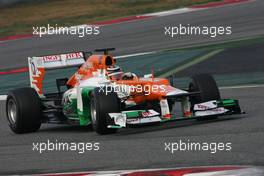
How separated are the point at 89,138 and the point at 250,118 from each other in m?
2.34

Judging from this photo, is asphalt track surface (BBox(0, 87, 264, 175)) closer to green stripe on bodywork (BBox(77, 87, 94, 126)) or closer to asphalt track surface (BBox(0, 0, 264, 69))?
green stripe on bodywork (BBox(77, 87, 94, 126))

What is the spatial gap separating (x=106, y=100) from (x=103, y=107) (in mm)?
113

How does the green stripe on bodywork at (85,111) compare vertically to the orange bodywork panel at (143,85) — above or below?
below

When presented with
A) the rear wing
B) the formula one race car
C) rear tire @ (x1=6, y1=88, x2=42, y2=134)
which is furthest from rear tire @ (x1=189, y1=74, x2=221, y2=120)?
rear tire @ (x1=6, y1=88, x2=42, y2=134)

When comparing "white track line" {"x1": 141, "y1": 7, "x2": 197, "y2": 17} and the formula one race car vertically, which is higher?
"white track line" {"x1": 141, "y1": 7, "x2": 197, "y2": 17}

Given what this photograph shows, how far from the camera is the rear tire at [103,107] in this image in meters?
12.6

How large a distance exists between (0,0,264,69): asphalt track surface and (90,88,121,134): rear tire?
11519 mm

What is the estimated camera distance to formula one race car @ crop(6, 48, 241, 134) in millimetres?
12773

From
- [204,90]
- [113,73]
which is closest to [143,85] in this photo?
[113,73]

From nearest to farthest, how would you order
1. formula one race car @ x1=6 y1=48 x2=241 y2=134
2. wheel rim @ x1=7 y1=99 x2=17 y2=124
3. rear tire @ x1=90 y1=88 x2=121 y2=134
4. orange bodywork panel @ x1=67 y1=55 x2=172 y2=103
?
rear tire @ x1=90 y1=88 x2=121 y2=134 < formula one race car @ x1=6 y1=48 x2=241 y2=134 < orange bodywork panel @ x1=67 y1=55 x2=172 y2=103 < wheel rim @ x1=7 y1=99 x2=17 y2=124

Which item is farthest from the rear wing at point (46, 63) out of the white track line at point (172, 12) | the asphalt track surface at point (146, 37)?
the white track line at point (172, 12)

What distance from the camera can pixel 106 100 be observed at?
12703mm

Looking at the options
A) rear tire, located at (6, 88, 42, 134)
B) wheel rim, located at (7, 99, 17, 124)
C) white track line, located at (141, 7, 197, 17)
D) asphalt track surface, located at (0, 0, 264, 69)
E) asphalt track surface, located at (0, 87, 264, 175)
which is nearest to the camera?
asphalt track surface, located at (0, 87, 264, 175)

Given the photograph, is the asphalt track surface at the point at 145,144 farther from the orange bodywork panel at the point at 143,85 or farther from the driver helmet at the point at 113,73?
the driver helmet at the point at 113,73
